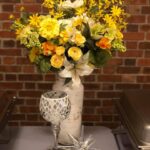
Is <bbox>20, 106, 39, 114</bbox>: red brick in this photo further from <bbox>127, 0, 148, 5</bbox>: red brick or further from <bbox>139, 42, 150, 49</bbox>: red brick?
<bbox>127, 0, 148, 5</bbox>: red brick

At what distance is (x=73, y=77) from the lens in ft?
4.17

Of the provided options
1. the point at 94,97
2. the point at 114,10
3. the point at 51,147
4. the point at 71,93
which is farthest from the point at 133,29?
the point at 51,147

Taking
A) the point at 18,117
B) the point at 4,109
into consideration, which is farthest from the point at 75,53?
the point at 18,117

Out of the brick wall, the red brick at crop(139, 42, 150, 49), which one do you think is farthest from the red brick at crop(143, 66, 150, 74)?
the red brick at crop(139, 42, 150, 49)

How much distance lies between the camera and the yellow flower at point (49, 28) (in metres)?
1.19

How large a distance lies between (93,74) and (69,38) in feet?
2.84

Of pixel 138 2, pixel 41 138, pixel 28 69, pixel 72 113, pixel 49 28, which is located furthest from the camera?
pixel 28 69

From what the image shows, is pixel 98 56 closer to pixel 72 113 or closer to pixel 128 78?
pixel 72 113

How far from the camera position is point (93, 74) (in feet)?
6.79

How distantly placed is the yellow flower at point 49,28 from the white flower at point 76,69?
0.42 feet

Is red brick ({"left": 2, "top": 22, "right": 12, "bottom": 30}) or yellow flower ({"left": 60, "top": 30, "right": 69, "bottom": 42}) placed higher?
red brick ({"left": 2, "top": 22, "right": 12, "bottom": 30})

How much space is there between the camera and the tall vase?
132cm

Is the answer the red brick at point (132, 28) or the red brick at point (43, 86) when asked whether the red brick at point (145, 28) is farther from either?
the red brick at point (43, 86)

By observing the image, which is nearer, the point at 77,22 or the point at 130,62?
the point at 77,22
